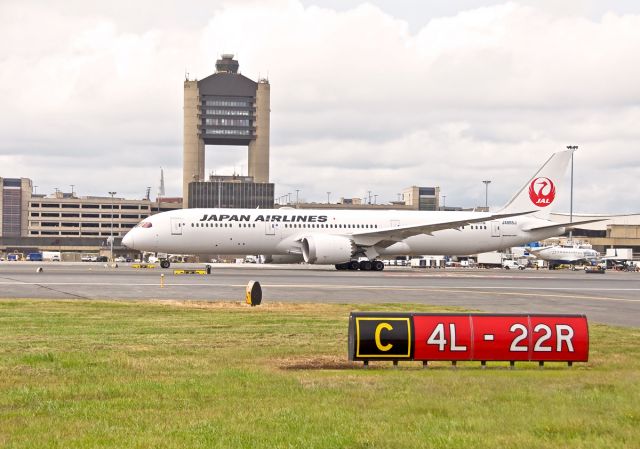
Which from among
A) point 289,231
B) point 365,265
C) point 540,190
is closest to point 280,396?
point 289,231

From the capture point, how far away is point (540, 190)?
2785 inches

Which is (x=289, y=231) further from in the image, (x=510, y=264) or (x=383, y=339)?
(x=510, y=264)

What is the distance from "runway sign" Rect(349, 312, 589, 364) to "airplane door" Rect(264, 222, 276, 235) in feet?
153

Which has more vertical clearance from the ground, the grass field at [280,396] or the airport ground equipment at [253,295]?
the airport ground equipment at [253,295]

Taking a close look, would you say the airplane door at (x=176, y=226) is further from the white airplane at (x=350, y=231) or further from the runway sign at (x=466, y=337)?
the runway sign at (x=466, y=337)

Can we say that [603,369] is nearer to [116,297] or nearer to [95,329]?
[95,329]

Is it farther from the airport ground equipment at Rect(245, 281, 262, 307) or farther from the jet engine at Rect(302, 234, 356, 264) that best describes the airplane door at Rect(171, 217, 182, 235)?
the airport ground equipment at Rect(245, 281, 262, 307)

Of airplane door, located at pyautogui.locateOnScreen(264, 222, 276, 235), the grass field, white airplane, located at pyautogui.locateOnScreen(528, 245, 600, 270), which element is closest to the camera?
the grass field

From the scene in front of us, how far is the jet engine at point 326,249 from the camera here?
59281mm

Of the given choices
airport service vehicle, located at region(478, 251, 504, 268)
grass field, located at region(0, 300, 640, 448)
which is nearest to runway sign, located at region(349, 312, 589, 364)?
grass field, located at region(0, 300, 640, 448)

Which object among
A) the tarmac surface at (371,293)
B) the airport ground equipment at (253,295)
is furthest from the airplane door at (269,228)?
the airport ground equipment at (253,295)

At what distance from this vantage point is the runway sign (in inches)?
558

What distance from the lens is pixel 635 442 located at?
9078mm

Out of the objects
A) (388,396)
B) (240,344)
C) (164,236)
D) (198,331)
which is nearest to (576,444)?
(388,396)
